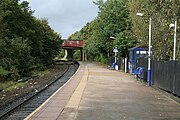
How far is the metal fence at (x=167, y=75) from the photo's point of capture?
1806 cm

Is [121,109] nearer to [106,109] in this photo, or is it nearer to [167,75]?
[106,109]

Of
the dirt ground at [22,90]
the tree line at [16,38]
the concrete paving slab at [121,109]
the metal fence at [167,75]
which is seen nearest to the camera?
the concrete paving slab at [121,109]

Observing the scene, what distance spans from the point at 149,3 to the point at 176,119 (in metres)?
14.8

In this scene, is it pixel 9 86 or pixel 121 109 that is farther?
pixel 9 86

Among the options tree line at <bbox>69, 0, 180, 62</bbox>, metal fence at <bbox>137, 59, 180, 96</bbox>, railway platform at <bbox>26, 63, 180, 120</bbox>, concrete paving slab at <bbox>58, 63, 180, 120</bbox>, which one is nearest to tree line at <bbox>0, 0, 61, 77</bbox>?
tree line at <bbox>69, 0, 180, 62</bbox>

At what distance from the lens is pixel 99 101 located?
54.7ft

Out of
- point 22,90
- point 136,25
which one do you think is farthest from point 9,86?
point 136,25

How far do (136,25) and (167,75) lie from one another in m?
17.7

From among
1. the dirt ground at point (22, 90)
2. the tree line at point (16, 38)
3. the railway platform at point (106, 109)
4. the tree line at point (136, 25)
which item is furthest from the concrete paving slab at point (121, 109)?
the tree line at point (16, 38)

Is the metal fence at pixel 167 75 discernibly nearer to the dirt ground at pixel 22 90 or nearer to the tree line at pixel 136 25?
→ the tree line at pixel 136 25

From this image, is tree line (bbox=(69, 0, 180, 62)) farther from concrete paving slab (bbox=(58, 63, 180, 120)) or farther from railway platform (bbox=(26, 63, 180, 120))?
railway platform (bbox=(26, 63, 180, 120))

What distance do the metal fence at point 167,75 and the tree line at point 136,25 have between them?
1.54 metres

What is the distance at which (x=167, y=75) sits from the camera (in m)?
20.6

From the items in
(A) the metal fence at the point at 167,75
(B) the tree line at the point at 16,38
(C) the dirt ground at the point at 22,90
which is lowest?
(C) the dirt ground at the point at 22,90
